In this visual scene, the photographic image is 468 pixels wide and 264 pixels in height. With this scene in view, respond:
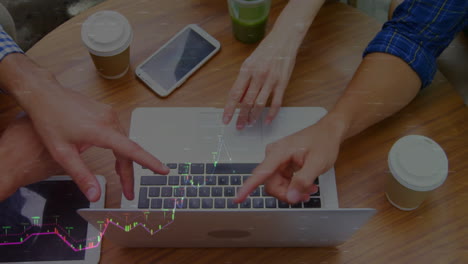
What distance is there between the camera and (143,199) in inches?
32.7

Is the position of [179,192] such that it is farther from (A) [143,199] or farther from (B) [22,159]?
(B) [22,159]

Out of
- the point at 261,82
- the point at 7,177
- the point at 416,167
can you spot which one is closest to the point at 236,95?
the point at 261,82

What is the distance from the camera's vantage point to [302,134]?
0.84 meters

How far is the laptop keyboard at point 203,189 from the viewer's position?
2.69 feet

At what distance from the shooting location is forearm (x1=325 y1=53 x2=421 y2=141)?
2.94 ft

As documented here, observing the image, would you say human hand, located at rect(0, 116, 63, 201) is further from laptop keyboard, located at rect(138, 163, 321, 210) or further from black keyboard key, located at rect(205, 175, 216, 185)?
black keyboard key, located at rect(205, 175, 216, 185)

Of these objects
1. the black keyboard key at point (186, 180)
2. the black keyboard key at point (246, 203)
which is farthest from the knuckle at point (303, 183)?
the black keyboard key at point (186, 180)

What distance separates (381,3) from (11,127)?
1560 millimetres

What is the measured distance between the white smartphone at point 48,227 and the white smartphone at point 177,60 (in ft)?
0.84

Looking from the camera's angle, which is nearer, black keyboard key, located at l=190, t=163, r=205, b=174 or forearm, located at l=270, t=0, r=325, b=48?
black keyboard key, located at l=190, t=163, r=205, b=174

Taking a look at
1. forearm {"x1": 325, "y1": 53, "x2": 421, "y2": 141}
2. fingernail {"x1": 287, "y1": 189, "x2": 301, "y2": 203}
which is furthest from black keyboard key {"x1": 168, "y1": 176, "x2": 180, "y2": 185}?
forearm {"x1": 325, "y1": 53, "x2": 421, "y2": 141}

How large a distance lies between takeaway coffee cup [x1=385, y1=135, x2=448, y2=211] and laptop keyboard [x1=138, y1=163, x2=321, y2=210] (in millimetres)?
157

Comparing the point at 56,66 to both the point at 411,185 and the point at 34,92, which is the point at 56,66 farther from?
the point at 411,185

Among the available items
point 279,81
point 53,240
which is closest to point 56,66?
point 53,240
